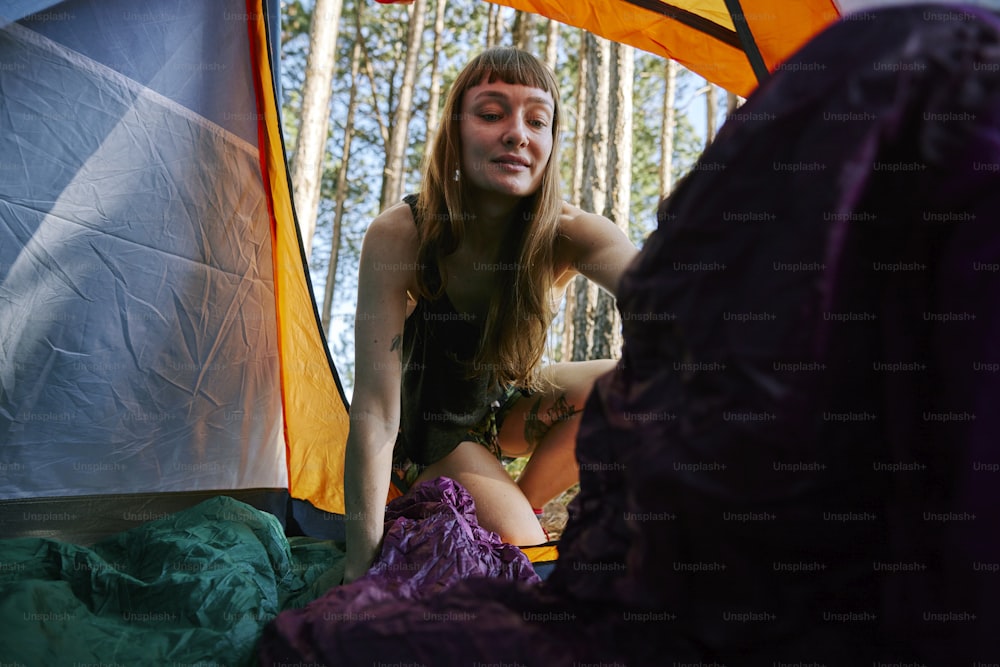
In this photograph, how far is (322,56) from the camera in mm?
4949

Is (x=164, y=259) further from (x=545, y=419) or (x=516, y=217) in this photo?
(x=545, y=419)

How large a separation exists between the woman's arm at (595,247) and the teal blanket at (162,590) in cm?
87

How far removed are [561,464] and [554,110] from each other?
1007 mm

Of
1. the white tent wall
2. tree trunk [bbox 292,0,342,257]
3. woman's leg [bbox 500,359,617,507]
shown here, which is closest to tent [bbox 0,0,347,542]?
the white tent wall

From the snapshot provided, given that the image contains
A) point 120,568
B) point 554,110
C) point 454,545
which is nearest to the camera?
point 454,545

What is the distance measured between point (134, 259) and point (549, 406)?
3.93 feet

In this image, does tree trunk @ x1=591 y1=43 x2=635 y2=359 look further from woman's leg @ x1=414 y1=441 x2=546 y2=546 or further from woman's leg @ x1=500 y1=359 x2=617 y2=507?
woman's leg @ x1=414 y1=441 x2=546 y2=546

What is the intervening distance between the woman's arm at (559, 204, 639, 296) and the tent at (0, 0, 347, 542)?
96 cm

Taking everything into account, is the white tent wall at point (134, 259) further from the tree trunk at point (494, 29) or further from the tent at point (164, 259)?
the tree trunk at point (494, 29)

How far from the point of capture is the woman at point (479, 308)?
153cm

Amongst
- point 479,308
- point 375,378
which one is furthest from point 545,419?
point 375,378

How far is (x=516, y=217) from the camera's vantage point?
1769 mm

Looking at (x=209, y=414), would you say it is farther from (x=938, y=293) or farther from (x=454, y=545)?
(x=938, y=293)

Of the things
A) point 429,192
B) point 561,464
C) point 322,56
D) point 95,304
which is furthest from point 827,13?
point 322,56
